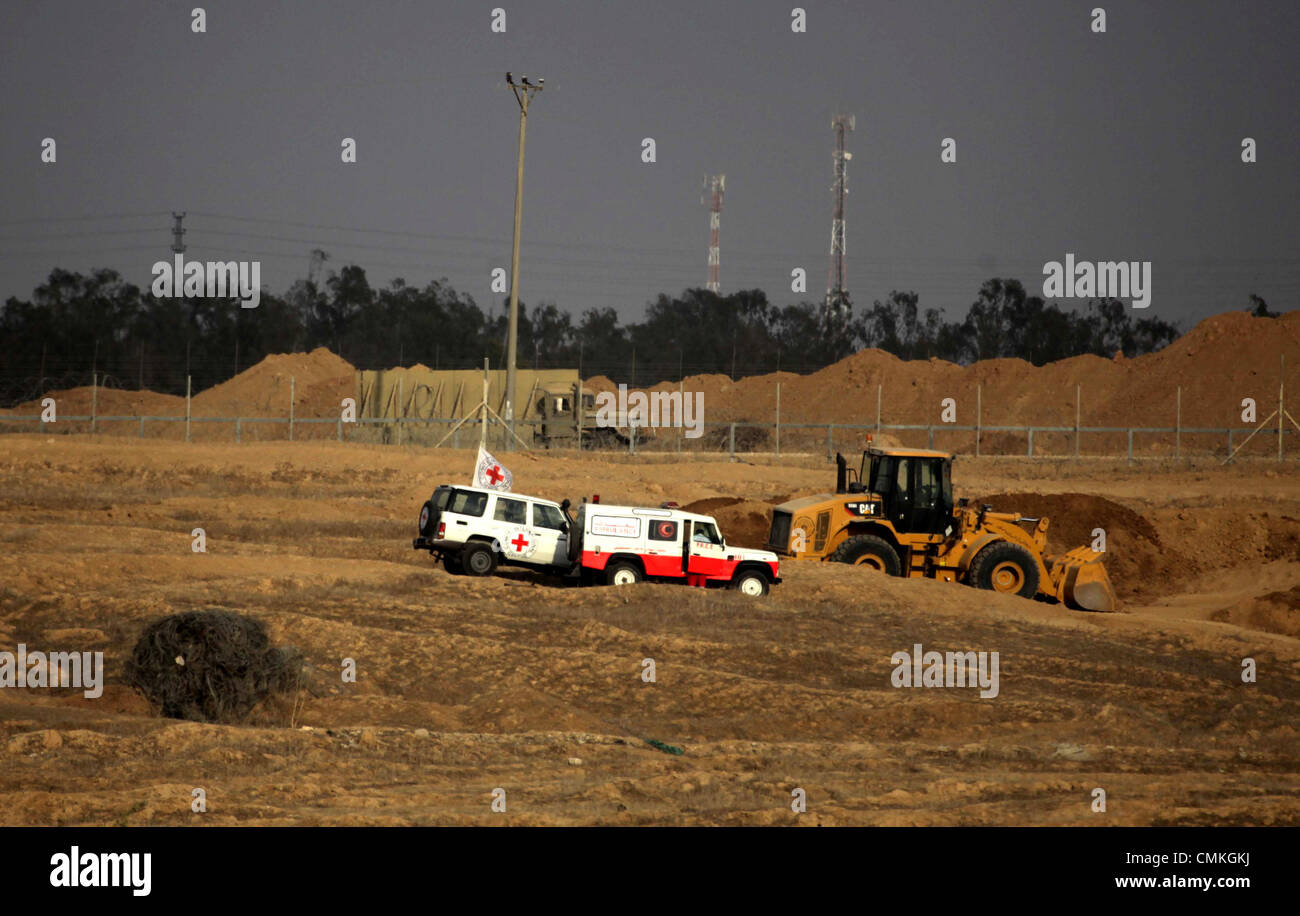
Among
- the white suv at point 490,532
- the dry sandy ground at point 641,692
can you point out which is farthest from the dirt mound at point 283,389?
the white suv at point 490,532

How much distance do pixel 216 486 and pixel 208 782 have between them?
27.1m

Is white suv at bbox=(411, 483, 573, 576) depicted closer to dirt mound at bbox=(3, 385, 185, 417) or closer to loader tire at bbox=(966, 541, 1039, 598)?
loader tire at bbox=(966, 541, 1039, 598)

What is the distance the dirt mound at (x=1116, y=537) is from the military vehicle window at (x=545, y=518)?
429 inches

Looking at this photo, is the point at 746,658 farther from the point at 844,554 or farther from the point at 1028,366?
the point at 1028,366

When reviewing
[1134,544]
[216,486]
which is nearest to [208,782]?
[1134,544]

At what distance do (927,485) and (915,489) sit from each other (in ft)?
0.82

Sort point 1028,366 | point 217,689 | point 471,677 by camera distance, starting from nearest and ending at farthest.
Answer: point 217,689 < point 471,677 < point 1028,366

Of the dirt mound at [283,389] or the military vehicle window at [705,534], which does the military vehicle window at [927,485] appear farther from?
the dirt mound at [283,389]

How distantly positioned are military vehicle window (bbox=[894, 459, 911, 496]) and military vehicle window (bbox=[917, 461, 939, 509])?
0.70 ft

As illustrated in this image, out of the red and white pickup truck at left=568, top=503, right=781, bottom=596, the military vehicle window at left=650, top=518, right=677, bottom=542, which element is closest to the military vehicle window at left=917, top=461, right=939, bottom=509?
the red and white pickup truck at left=568, top=503, right=781, bottom=596

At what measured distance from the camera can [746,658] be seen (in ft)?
55.9

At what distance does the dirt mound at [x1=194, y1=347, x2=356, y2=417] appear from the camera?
222 ft

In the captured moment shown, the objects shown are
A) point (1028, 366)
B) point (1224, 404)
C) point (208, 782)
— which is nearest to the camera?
point (208, 782)

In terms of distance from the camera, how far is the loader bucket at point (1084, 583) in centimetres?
2253
